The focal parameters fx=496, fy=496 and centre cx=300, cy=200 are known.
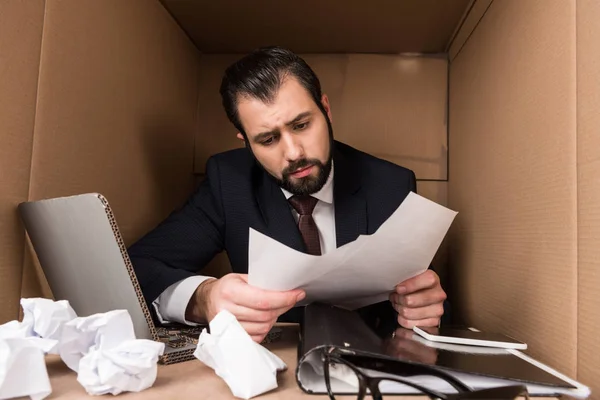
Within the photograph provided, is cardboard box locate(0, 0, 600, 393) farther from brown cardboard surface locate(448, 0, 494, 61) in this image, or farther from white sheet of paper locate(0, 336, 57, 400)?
white sheet of paper locate(0, 336, 57, 400)

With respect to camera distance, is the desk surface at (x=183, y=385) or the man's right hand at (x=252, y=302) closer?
the desk surface at (x=183, y=385)

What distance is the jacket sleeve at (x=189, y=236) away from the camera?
84 cm

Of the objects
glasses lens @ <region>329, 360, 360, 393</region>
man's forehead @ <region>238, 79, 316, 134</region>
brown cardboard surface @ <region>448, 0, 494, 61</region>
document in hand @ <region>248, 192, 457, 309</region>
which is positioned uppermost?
brown cardboard surface @ <region>448, 0, 494, 61</region>

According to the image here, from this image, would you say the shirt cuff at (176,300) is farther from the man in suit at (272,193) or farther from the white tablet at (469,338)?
the white tablet at (469,338)

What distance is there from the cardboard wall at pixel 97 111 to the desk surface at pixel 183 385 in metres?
0.16

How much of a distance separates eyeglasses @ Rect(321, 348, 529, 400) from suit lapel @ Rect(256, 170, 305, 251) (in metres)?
0.45

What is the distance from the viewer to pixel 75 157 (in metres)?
0.69

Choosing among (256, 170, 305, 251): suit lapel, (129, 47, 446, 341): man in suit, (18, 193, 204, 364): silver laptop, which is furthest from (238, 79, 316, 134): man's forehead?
(18, 193, 204, 364): silver laptop

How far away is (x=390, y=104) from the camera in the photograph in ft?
3.86

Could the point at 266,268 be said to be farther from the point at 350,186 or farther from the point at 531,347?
the point at 350,186

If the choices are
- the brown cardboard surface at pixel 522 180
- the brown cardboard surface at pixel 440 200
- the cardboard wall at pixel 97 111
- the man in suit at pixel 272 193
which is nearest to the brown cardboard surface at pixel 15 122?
the cardboard wall at pixel 97 111

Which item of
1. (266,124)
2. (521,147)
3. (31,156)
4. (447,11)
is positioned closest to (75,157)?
(31,156)

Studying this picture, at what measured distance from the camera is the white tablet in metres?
0.53

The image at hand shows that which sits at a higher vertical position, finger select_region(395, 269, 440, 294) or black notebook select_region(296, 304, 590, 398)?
finger select_region(395, 269, 440, 294)
